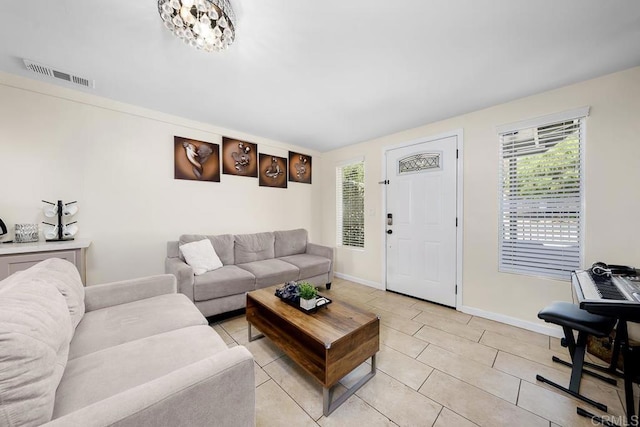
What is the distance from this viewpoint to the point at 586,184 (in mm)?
2121

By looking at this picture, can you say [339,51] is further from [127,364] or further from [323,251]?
[323,251]

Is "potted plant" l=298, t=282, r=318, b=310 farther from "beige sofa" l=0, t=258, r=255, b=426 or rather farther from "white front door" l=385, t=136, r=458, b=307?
"white front door" l=385, t=136, r=458, b=307

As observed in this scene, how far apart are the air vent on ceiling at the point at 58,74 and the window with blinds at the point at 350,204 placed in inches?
135

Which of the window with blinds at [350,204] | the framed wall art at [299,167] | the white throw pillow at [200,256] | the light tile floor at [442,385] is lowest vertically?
the light tile floor at [442,385]

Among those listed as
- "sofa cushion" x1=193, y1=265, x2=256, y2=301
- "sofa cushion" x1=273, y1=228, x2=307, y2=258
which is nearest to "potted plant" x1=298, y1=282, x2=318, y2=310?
"sofa cushion" x1=193, y1=265, x2=256, y2=301

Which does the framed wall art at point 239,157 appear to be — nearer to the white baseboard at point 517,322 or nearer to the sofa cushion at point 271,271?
the sofa cushion at point 271,271

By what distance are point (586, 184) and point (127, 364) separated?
144 inches

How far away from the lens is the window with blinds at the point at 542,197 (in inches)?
86.1

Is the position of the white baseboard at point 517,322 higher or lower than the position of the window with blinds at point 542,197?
lower

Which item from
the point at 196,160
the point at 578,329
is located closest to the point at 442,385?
the point at 578,329

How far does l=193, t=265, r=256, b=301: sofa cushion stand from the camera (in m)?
2.35

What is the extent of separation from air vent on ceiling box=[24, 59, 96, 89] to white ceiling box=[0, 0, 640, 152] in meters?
0.06

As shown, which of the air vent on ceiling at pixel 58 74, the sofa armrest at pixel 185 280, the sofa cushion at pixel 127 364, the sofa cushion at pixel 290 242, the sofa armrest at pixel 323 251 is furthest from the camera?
the sofa cushion at pixel 290 242

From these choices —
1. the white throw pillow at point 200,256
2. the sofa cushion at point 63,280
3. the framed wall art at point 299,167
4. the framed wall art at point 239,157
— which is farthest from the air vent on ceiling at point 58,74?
the framed wall art at point 299,167
